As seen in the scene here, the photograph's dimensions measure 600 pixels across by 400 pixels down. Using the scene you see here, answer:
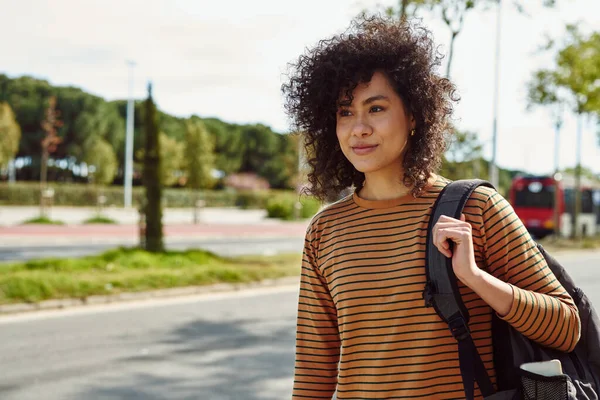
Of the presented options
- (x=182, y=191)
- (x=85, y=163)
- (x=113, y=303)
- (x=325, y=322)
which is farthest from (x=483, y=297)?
(x=85, y=163)

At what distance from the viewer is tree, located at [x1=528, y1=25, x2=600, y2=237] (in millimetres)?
21438

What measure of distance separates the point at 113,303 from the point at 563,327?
28.6 feet

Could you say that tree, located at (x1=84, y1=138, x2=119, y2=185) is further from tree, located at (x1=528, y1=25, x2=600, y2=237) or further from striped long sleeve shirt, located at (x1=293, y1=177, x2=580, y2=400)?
striped long sleeve shirt, located at (x1=293, y1=177, x2=580, y2=400)

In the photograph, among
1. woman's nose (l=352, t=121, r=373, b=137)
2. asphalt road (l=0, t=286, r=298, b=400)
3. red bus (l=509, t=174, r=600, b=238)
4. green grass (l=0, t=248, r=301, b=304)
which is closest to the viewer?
woman's nose (l=352, t=121, r=373, b=137)

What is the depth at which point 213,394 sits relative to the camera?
5.39 metres

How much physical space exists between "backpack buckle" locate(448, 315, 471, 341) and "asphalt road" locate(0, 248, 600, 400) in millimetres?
3915

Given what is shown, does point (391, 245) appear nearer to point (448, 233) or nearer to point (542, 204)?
point (448, 233)

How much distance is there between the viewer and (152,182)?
569 inches

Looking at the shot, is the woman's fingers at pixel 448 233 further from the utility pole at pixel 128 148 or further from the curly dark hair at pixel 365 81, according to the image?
the utility pole at pixel 128 148

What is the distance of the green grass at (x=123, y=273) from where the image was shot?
9.33 meters

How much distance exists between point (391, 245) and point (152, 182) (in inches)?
516

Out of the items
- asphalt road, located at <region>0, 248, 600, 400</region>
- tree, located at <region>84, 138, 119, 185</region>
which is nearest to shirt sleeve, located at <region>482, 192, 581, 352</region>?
asphalt road, located at <region>0, 248, 600, 400</region>

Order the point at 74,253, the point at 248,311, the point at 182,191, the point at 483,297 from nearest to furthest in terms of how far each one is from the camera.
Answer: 1. the point at 483,297
2. the point at 248,311
3. the point at 74,253
4. the point at 182,191

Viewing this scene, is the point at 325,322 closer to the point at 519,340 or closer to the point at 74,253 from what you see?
the point at 519,340
